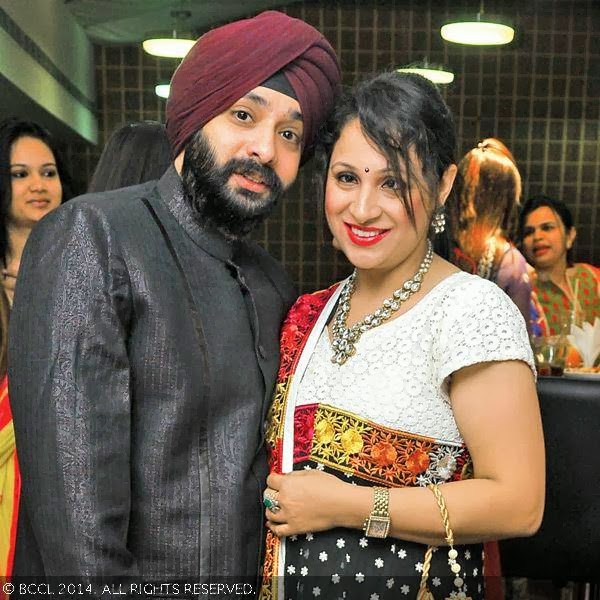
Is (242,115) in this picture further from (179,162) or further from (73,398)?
(73,398)

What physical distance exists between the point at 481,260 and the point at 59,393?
6.53ft

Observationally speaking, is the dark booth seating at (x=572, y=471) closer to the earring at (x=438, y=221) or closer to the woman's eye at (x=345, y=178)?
the earring at (x=438, y=221)

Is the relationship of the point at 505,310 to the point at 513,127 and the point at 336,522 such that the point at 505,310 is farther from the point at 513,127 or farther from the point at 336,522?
the point at 513,127

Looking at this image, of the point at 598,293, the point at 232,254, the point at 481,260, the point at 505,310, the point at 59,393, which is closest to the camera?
the point at 59,393

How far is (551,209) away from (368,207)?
2.18 meters

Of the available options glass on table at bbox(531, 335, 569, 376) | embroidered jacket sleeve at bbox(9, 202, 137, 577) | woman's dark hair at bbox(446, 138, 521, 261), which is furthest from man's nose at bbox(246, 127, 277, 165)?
woman's dark hair at bbox(446, 138, 521, 261)

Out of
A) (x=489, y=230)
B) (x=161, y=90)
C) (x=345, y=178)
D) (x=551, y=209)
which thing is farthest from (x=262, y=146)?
(x=551, y=209)

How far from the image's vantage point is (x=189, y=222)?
1.27 meters

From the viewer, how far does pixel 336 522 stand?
3.95 feet

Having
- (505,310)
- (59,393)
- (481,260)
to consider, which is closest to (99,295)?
(59,393)

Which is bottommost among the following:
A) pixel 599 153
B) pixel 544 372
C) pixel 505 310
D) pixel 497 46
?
pixel 544 372

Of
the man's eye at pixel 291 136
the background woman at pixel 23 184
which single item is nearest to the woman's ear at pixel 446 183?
the man's eye at pixel 291 136

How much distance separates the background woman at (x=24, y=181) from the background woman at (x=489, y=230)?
132 cm

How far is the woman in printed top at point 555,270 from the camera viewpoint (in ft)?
9.53
